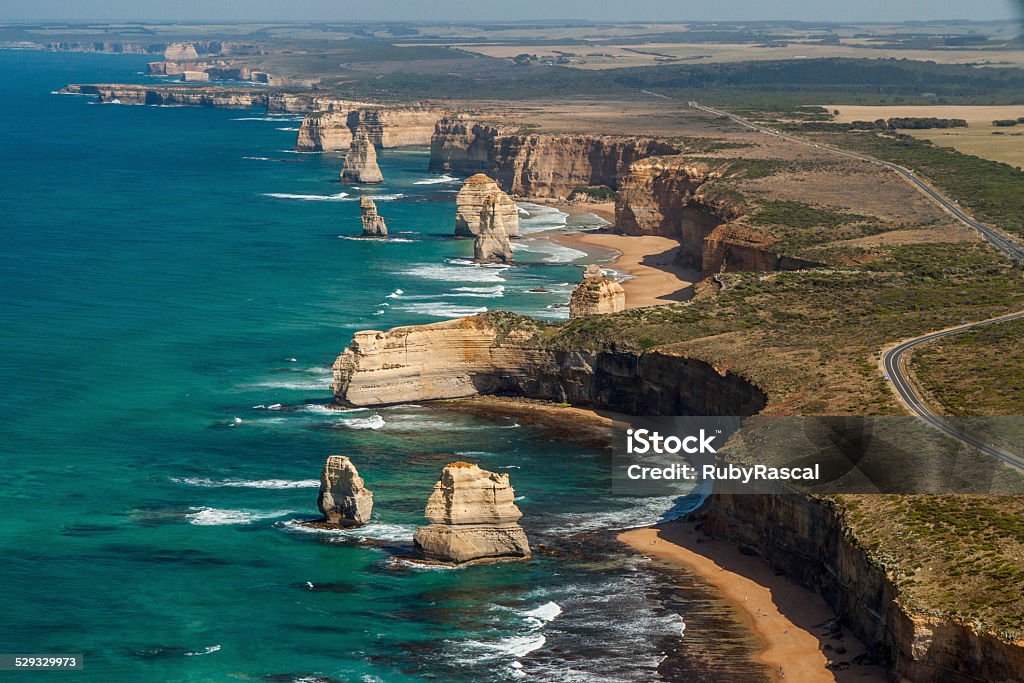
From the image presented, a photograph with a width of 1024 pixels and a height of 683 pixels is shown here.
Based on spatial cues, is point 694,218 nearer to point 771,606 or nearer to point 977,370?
point 977,370

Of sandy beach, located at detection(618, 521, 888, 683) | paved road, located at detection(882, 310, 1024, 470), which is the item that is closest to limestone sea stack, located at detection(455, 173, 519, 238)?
paved road, located at detection(882, 310, 1024, 470)

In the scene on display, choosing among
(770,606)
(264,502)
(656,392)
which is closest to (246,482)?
(264,502)

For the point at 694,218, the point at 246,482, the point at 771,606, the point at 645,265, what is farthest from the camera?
the point at 645,265

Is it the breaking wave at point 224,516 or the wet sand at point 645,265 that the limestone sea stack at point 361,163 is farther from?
the breaking wave at point 224,516

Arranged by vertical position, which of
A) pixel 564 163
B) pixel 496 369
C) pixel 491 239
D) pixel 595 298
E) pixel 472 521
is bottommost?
pixel 472 521

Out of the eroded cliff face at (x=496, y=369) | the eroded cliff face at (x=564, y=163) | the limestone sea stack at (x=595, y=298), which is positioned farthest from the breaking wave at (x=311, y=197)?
the eroded cliff face at (x=496, y=369)

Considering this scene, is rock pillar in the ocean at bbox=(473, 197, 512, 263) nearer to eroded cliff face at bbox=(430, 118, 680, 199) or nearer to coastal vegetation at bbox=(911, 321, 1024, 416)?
eroded cliff face at bbox=(430, 118, 680, 199)
